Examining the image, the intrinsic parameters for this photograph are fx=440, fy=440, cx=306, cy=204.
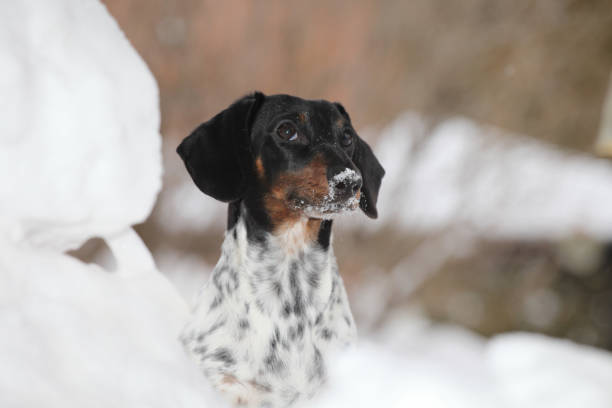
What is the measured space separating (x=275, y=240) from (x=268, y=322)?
0.64 feet

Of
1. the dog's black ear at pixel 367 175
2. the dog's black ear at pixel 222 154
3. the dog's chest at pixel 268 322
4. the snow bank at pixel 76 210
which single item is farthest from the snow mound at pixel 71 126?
the dog's black ear at pixel 367 175

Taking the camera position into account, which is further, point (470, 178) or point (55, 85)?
point (470, 178)

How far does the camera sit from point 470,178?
2545mm

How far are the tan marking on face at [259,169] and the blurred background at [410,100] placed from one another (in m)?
0.26

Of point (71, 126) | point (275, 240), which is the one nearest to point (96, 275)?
point (71, 126)

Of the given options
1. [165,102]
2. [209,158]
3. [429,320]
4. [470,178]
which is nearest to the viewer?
[209,158]

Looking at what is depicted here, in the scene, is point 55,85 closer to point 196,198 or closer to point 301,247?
point 301,247

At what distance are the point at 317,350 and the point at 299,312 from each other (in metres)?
0.09

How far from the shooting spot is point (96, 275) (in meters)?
0.60

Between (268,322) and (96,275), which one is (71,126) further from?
(268,322)

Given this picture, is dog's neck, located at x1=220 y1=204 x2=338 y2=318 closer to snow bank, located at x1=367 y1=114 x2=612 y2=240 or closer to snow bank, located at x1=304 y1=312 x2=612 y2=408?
snow bank, located at x1=304 y1=312 x2=612 y2=408

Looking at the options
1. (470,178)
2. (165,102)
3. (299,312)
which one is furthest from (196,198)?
(470,178)

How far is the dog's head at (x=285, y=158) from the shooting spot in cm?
79

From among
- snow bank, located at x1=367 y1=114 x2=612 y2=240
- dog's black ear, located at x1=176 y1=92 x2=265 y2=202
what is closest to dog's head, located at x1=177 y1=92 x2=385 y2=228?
dog's black ear, located at x1=176 y1=92 x2=265 y2=202
